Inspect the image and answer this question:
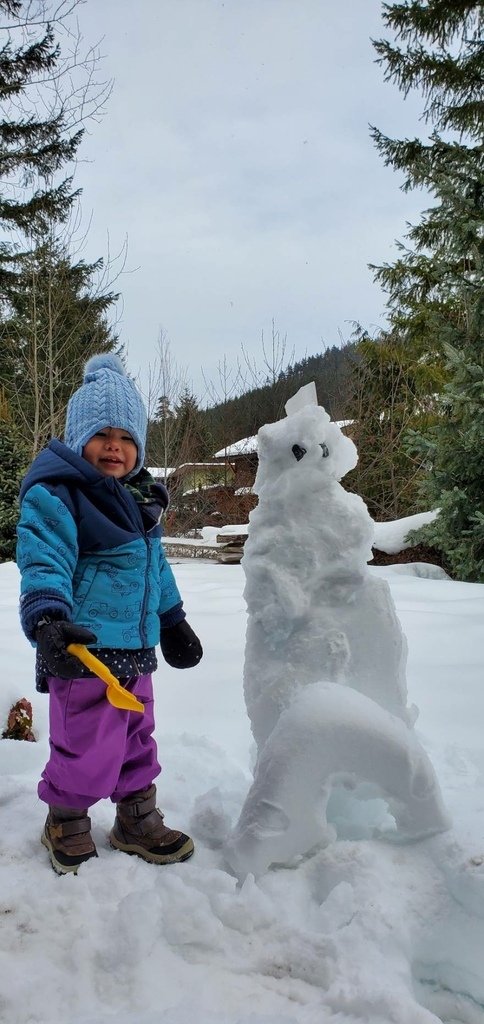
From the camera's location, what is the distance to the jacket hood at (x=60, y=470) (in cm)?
174

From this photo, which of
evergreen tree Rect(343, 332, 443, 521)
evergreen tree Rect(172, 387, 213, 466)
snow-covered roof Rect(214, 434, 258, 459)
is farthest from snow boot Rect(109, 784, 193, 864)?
snow-covered roof Rect(214, 434, 258, 459)

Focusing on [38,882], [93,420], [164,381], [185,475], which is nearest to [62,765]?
[38,882]

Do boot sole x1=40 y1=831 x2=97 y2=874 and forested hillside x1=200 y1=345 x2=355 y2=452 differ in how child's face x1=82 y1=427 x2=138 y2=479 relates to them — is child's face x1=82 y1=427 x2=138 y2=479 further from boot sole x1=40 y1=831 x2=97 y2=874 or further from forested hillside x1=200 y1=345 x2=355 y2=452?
forested hillside x1=200 y1=345 x2=355 y2=452

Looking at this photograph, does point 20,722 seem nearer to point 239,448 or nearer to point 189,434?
point 189,434

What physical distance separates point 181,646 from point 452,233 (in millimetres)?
6372

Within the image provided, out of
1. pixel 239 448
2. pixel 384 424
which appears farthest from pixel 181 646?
pixel 239 448

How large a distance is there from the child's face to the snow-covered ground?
1.12 m

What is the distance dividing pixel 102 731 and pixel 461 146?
873cm

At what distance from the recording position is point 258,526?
1.91 meters

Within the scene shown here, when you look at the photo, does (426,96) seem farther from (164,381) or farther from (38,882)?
(38,882)

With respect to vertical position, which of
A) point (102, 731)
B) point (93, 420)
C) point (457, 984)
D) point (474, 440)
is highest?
point (474, 440)

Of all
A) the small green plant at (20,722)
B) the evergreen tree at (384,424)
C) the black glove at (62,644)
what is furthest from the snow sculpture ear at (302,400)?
the evergreen tree at (384,424)

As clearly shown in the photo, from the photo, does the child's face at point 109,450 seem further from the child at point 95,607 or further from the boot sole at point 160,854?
the boot sole at point 160,854

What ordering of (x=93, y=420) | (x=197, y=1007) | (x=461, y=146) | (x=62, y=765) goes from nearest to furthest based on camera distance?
(x=197, y=1007) → (x=62, y=765) → (x=93, y=420) → (x=461, y=146)
